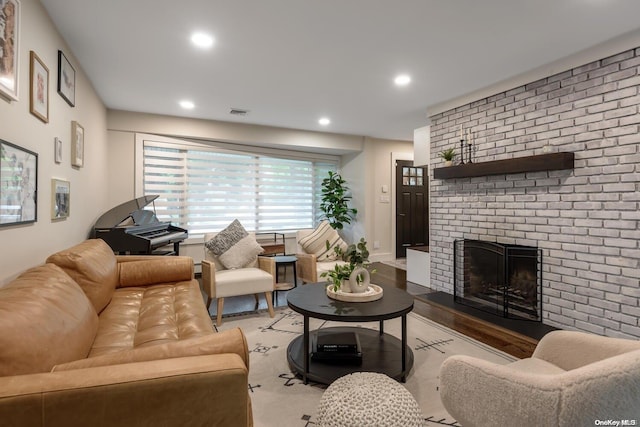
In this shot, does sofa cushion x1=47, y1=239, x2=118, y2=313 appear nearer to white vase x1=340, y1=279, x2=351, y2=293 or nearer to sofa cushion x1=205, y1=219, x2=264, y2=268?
sofa cushion x1=205, y1=219, x2=264, y2=268

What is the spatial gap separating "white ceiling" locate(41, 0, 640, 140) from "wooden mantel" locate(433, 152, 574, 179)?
0.85 metres

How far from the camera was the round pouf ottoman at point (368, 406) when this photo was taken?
4.35 ft

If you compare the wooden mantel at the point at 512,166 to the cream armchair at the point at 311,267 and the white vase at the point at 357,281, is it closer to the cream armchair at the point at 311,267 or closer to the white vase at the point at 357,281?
the cream armchair at the point at 311,267

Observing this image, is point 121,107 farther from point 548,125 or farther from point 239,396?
point 548,125

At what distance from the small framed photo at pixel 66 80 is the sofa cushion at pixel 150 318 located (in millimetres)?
1608

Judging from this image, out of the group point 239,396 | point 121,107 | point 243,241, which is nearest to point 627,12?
point 239,396

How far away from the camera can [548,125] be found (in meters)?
3.15

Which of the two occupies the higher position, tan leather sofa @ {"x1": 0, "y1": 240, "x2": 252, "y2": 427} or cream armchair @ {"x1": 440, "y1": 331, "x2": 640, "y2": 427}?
tan leather sofa @ {"x1": 0, "y1": 240, "x2": 252, "y2": 427}

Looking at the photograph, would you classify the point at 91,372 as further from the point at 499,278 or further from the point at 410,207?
the point at 410,207

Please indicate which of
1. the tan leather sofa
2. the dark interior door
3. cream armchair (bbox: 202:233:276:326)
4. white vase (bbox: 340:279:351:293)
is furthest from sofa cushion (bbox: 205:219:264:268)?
the dark interior door

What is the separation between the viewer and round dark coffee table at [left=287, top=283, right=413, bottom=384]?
2070 mm

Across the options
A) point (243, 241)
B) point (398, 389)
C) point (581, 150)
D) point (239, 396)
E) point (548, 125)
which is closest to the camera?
point (239, 396)

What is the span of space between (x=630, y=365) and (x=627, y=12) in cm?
248

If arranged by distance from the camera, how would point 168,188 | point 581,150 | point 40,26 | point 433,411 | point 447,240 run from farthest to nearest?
point 168,188 → point 447,240 → point 581,150 → point 40,26 → point 433,411
